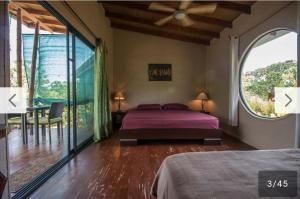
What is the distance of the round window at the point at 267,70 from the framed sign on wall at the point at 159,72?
246cm

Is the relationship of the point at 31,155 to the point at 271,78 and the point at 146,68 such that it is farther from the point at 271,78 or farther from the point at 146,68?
the point at 271,78

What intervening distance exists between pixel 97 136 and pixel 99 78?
1.28 metres

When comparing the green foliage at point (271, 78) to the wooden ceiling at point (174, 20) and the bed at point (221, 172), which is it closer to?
the wooden ceiling at point (174, 20)

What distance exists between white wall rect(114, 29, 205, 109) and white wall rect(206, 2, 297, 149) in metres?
0.78

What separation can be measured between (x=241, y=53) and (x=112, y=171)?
11.5 feet

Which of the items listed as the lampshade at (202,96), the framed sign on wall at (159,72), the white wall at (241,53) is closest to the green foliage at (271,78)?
the white wall at (241,53)

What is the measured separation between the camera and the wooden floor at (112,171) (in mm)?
2098

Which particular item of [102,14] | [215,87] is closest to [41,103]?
[102,14]

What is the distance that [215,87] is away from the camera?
5.71 meters

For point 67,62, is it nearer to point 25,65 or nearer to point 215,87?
point 25,65

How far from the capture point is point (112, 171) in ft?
8.82

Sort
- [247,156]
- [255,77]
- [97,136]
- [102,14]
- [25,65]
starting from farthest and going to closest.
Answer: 1. [102,14]
2. [97,136]
3. [255,77]
4. [25,65]
5. [247,156]

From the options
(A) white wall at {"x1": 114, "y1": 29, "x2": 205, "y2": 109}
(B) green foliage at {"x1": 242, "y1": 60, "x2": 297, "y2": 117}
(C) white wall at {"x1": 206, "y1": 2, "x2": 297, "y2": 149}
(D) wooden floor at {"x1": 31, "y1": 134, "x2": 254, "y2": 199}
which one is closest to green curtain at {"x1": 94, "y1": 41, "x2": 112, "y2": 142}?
(D) wooden floor at {"x1": 31, "y1": 134, "x2": 254, "y2": 199}

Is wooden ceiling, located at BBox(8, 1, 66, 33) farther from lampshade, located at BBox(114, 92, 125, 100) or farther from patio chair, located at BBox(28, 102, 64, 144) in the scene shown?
lampshade, located at BBox(114, 92, 125, 100)
